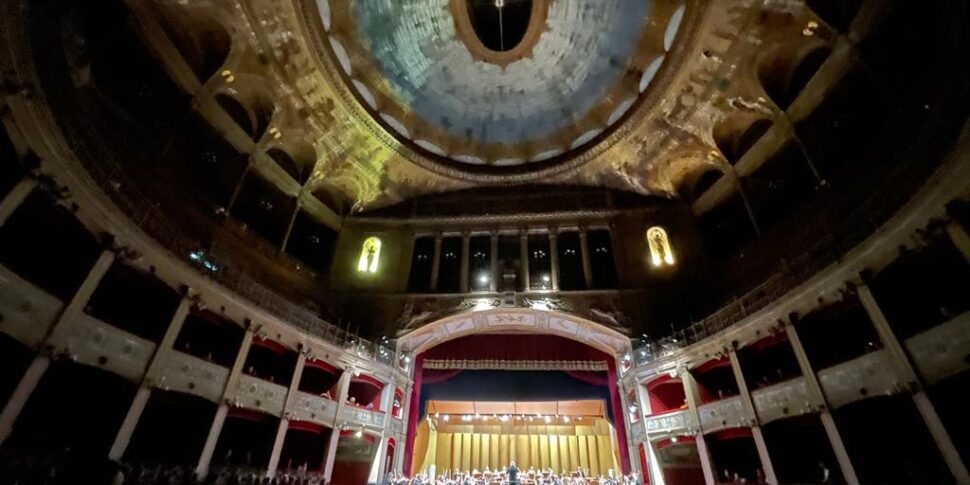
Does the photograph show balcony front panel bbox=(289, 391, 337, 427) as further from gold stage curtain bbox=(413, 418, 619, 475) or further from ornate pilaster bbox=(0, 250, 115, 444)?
ornate pilaster bbox=(0, 250, 115, 444)

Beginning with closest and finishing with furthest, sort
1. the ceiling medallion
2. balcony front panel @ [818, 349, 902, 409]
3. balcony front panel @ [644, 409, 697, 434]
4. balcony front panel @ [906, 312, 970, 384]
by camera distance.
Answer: balcony front panel @ [906, 312, 970, 384]
balcony front panel @ [818, 349, 902, 409]
balcony front panel @ [644, 409, 697, 434]
the ceiling medallion

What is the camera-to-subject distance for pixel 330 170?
19.7 meters

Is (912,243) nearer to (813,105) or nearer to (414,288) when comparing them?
(813,105)

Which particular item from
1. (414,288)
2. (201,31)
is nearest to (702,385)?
(414,288)

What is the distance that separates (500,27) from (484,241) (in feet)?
35.6

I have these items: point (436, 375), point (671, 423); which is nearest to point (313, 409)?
point (436, 375)

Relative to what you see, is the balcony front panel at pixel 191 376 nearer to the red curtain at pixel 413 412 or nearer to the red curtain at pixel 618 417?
the red curtain at pixel 413 412

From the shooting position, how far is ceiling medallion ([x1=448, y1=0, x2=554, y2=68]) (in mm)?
19047

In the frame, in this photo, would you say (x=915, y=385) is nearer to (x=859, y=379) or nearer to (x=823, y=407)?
(x=859, y=379)

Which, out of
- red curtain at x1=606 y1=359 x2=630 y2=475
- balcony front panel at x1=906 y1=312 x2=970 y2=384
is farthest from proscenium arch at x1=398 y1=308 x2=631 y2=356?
balcony front panel at x1=906 y1=312 x2=970 y2=384

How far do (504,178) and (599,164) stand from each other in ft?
16.4

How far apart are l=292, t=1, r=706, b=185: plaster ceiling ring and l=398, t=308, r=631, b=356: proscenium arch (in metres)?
7.61

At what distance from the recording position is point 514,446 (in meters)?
20.5

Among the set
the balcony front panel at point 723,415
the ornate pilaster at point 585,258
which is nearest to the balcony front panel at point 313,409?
the ornate pilaster at point 585,258
